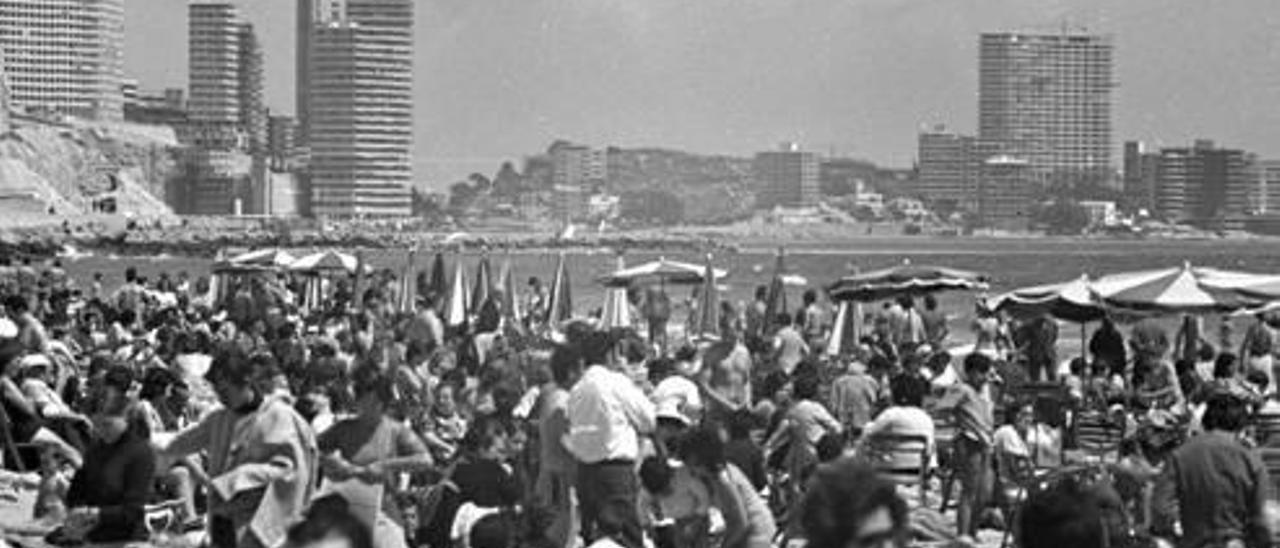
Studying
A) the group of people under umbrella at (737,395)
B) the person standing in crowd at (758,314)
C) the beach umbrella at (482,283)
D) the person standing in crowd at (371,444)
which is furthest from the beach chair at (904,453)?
the beach umbrella at (482,283)

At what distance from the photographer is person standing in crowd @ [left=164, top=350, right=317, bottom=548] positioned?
8.80 metres

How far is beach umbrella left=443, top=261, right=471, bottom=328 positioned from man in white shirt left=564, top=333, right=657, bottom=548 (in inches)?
700

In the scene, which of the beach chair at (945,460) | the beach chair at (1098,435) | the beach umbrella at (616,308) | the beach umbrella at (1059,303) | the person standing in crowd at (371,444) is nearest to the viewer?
the person standing in crowd at (371,444)

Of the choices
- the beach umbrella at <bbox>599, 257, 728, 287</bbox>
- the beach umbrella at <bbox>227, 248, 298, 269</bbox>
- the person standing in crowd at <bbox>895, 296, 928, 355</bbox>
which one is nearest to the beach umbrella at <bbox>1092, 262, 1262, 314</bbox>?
the person standing in crowd at <bbox>895, 296, 928, 355</bbox>

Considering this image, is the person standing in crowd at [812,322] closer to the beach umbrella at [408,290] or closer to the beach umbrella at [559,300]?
the beach umbrella at [559,300]

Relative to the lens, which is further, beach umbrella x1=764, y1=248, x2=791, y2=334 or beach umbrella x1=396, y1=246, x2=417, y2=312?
beach umbrella x1=396, y1=246, x2=417, y2=312

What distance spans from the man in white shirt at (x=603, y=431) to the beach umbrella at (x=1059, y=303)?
1023 centimetres

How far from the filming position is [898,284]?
23719 millimetres

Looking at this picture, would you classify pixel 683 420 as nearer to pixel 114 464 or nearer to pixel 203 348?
pixel 114 464

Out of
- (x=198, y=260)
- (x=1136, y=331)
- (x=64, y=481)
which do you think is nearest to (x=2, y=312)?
(x=1136, y=331)

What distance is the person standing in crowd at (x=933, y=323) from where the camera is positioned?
24.6 meters

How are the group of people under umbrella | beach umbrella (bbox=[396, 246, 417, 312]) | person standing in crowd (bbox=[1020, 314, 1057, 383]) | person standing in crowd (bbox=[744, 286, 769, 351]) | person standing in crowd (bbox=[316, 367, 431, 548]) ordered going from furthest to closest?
beach umbrella (bbox=[396, 246, 417, 312])
person standing in crowd (bbox=[744, 286, 769, 351])
person standing in crowd (bbox=[1020, 314, 1057, 383])
the group of people under umbrella
person standing in crowd (bbox=[316, 367, 431, 548])

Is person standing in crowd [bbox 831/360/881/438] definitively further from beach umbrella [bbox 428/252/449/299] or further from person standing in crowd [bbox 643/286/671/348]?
beach umbrella [bbox 428/252/449/299]

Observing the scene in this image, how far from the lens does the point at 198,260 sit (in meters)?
148
